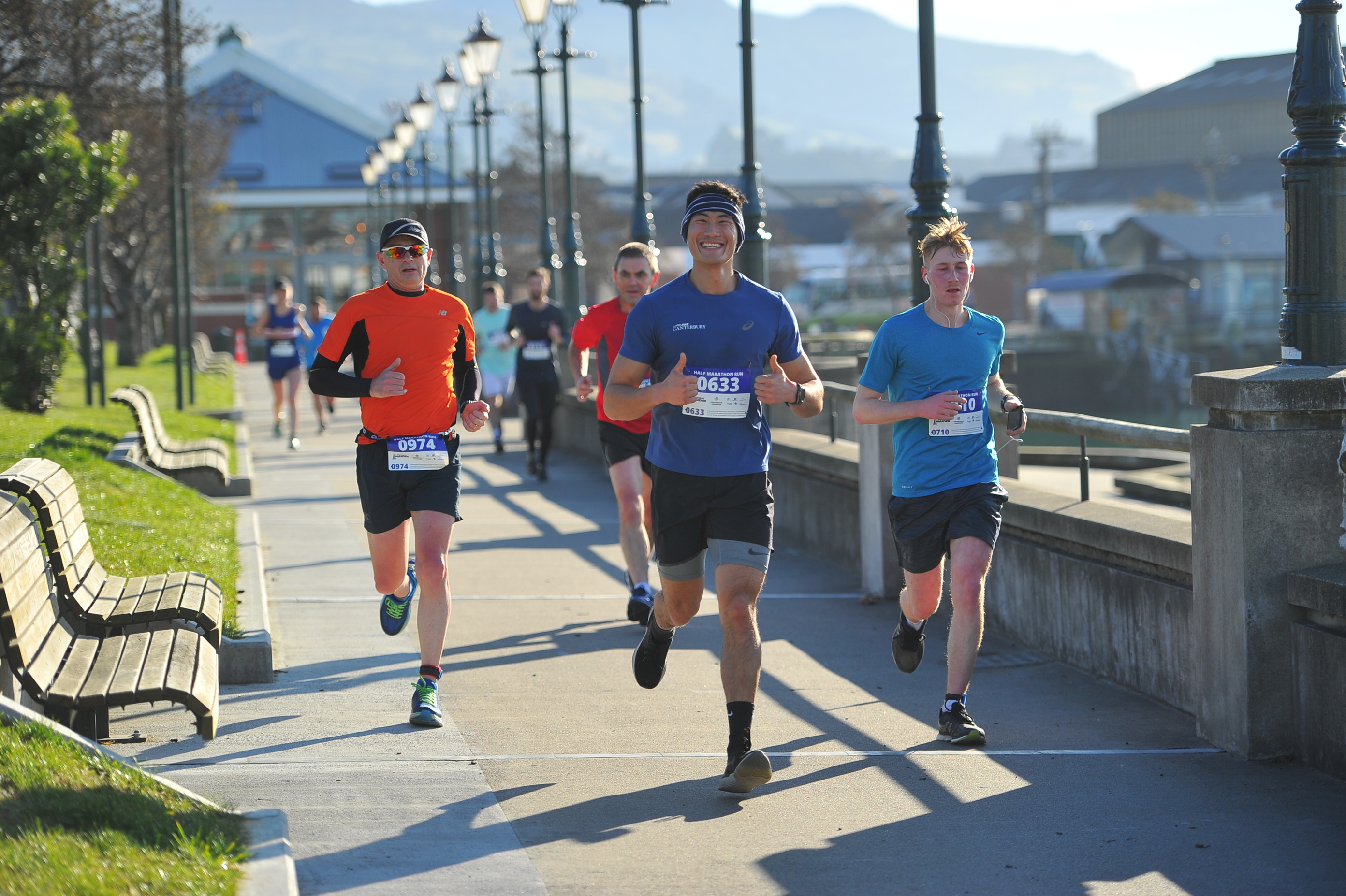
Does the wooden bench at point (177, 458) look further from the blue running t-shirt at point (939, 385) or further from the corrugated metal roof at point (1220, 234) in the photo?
the corrugated metal roof at point (1220, 234)

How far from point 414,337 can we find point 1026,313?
9971 cm

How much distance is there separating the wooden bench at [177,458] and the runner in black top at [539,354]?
3178mm

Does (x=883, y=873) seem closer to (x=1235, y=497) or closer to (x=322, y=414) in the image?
(x=1235, y=497)

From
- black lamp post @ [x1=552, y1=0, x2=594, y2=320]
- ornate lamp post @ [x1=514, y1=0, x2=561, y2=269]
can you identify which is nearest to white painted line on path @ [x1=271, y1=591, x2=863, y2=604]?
black lamp post @ [x1=552, y1=0, x2=594, y2=320]

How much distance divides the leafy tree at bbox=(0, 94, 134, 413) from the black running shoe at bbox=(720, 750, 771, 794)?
41.3 ft

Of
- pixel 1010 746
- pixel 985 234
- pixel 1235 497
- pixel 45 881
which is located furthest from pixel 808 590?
pixel 985 234

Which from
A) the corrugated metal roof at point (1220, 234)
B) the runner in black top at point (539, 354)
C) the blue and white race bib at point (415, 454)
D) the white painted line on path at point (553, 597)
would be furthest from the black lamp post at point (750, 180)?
the corrugated metal roof at point (1220, 234)

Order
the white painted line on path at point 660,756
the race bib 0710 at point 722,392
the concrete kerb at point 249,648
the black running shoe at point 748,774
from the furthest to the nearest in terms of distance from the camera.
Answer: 1. the concrete kerb at point 249,648
2. the white painted line on path at point 660,756
3. the race bib 0710 at point 722,392
4. the black running shoe at point 748,774

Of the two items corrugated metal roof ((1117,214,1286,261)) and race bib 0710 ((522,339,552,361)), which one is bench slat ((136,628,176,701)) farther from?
corrugated metal roof ((1117,214,1286,261))

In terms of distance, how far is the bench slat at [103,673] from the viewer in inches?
206

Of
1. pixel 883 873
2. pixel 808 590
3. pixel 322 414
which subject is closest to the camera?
pixel 883 873

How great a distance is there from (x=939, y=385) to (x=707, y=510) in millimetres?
1232

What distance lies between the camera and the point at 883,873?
15.5ft

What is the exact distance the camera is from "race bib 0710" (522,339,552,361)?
16.2m
